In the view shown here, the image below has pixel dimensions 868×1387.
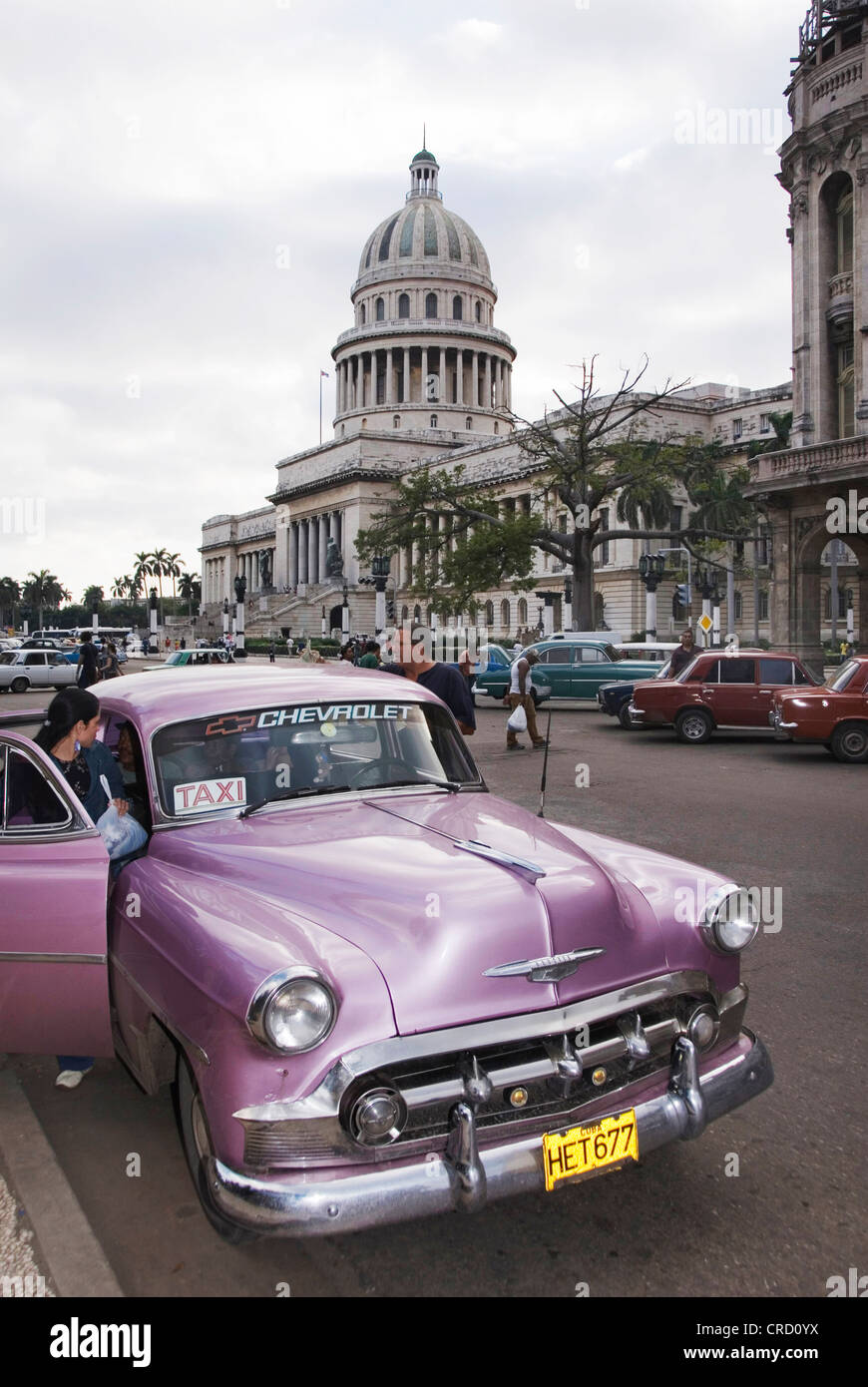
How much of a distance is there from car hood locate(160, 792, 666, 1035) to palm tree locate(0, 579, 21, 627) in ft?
531

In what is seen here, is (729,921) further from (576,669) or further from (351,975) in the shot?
(576,669)

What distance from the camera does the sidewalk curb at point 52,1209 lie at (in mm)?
2900

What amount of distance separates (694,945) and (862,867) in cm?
554

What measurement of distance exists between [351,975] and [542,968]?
0.56 meters

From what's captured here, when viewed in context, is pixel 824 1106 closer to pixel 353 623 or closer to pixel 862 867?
pixel 862 867

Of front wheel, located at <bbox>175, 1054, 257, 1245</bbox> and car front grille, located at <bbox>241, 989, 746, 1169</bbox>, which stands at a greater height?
car front grille, located at <bbox>241, 989, 746, 1169</bbox>

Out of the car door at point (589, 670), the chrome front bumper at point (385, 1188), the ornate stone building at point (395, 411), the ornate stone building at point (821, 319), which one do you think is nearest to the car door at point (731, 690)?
the car door at point (589, 670)

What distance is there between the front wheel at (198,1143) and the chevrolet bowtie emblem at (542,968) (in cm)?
91

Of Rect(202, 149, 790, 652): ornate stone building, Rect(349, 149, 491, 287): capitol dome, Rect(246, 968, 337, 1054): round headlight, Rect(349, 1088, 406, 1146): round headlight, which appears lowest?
Rect(349, 1088, 406, 1146): round headlight

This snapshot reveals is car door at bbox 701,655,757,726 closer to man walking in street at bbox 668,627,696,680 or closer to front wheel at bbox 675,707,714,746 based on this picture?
front wheel at bbox 675,707,714,746

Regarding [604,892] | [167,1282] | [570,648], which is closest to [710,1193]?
[604,892]

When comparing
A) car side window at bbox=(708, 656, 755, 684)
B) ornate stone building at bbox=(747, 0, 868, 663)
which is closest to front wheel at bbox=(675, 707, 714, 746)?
car side window at bbox=(708, 656, 755, 684)

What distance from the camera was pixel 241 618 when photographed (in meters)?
92.6

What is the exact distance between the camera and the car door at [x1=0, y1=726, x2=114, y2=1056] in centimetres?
350
